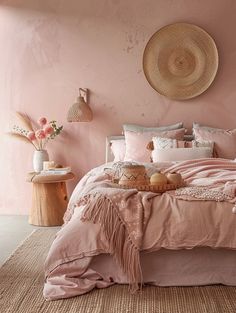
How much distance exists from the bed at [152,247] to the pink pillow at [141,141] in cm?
162

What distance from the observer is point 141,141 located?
4594 mm

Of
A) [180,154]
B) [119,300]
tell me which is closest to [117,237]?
[119,300]

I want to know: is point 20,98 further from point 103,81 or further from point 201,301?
point 201,301

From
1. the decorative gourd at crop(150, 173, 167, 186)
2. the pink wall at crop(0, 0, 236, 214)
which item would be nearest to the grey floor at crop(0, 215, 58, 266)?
the pink wall at crop(0, 0, 236, 214)

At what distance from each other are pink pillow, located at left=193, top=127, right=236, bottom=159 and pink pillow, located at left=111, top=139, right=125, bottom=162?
757 millimetres

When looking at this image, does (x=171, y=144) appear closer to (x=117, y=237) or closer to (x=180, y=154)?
(x=180, y=154)

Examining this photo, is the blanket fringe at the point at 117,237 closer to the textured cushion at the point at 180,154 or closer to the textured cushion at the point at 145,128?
the textured cushion at the point at 180,154

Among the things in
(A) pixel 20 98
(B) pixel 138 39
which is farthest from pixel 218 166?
(A) pixel 20 98

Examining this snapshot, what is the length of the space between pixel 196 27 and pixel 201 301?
3121 millimetres

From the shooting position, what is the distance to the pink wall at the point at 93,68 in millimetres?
4867

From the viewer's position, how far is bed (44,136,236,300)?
2725mm

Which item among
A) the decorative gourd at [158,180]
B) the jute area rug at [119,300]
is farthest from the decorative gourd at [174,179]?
the jute area rug at [119,300]

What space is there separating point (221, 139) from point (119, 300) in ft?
7.85

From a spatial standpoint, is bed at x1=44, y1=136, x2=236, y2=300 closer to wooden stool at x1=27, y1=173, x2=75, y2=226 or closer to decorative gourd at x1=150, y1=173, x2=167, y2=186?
decorative gourd at x1=150, y1=173, x2=167, y2=186
